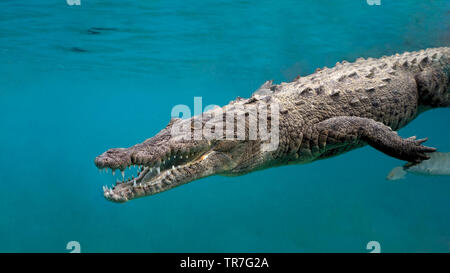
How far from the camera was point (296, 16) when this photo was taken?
37.2 feet

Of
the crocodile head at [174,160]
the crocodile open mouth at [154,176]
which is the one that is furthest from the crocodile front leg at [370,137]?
the crocodile open mouth at [154,176]

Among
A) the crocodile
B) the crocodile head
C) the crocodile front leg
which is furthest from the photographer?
the crocodile front leg

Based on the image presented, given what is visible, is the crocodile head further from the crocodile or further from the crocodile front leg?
the crocodile front leg

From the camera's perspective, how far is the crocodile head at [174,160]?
2.71 metres

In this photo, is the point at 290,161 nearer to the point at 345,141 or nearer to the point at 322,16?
the point at 345,141

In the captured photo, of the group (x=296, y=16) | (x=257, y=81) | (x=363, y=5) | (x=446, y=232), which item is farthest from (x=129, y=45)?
(x=446, y=232)

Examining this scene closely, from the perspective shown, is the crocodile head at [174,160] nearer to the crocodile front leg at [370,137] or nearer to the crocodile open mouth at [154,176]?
the crocodile open mouth at [154,176]

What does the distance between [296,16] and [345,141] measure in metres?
8.95

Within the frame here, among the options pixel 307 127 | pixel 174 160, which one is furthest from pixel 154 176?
pixel 307 127

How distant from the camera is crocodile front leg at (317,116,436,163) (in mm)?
3305

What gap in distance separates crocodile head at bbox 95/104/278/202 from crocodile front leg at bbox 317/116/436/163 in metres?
0.74

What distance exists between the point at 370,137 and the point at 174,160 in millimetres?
2043

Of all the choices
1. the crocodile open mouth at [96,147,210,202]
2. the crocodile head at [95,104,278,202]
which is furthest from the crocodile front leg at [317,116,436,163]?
A: the crocodile open mouth at [96,147,210,202]

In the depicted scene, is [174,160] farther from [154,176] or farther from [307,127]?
[307,127]
